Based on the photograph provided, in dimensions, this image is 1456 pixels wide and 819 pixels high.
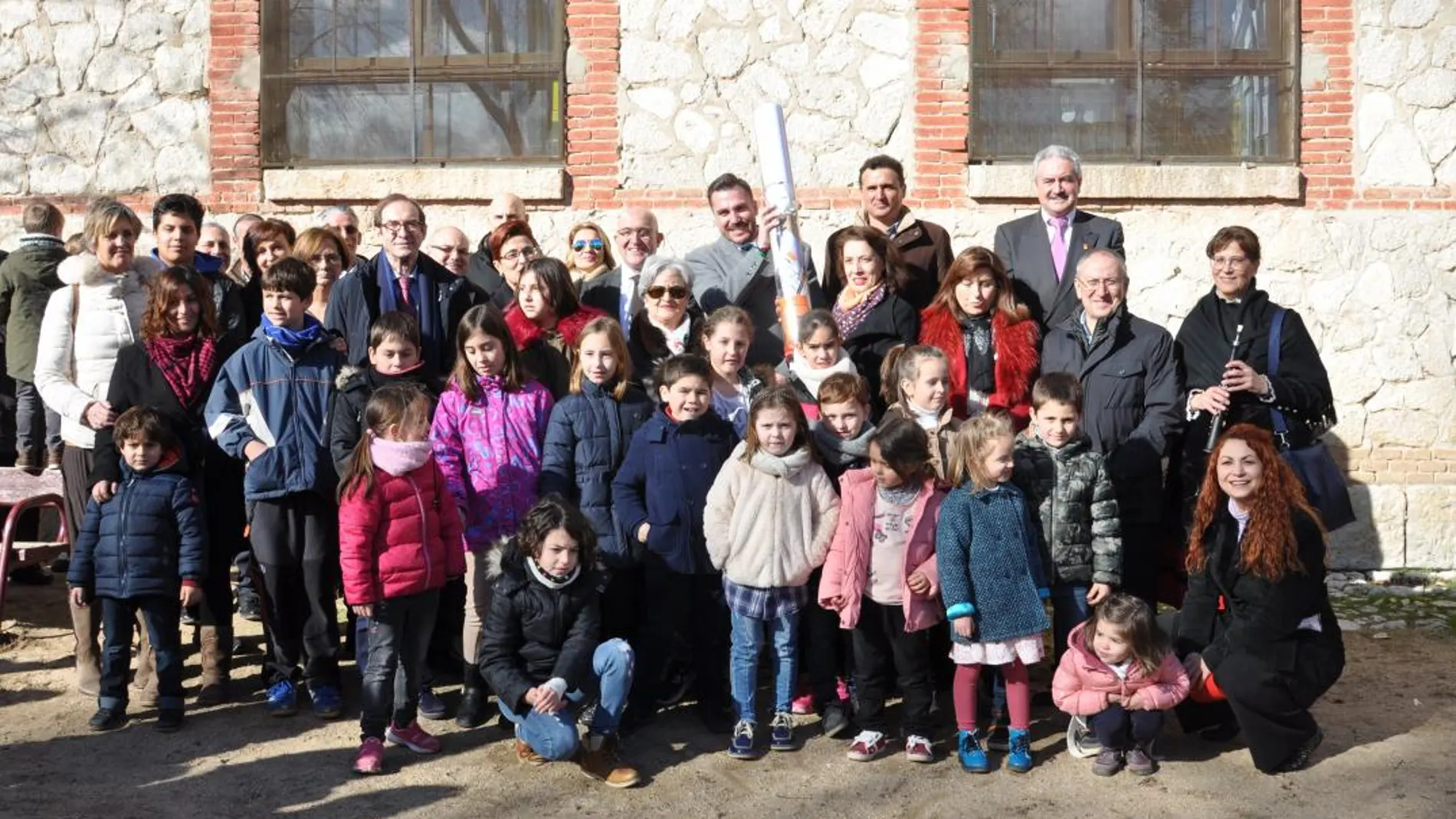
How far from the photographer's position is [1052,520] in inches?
204

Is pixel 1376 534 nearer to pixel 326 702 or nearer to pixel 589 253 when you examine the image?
pixel 589 253

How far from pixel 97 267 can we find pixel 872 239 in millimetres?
2881

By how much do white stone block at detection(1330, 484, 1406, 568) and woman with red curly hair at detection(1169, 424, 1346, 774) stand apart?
2962mm

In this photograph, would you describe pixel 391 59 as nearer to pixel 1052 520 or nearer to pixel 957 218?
pixel 957 218

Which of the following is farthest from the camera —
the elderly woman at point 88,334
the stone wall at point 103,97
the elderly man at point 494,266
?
the stone wall at point 103,97

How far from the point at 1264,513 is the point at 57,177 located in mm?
6515

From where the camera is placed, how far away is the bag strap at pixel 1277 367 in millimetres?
5645

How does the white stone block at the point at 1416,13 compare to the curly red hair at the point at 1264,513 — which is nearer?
the curly red hair at the point at 1264,513

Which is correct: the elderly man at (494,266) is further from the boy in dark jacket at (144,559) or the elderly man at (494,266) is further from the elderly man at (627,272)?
the boy in dark jacket at (144,559)

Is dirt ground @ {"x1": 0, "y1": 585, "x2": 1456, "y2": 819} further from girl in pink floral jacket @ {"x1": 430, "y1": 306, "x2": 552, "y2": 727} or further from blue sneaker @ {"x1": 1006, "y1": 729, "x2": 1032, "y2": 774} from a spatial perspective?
girl in pink floral jacket @ {"x1": 430, "y1": 306, "x2": 552, "y2": 727}

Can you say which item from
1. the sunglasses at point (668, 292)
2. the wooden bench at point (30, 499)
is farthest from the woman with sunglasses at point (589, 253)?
the wooden bench at point (30, 499)

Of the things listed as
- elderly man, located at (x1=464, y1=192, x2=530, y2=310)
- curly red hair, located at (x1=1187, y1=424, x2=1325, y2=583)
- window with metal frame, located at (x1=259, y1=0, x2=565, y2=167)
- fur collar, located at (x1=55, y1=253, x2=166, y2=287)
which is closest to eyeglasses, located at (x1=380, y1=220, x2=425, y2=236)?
elderly man, located at (x1=464, y1=192, x2=530, y2=310)

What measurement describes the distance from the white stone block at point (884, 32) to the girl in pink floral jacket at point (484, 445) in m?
3.37

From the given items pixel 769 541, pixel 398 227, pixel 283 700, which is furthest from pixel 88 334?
pixel 769 541
